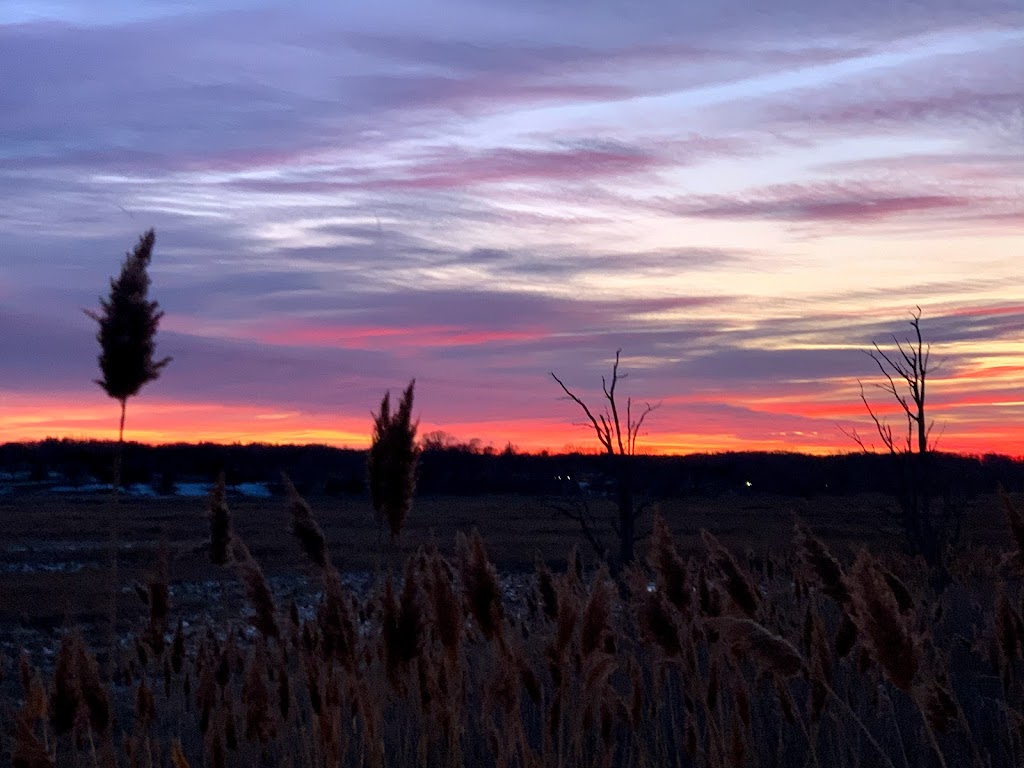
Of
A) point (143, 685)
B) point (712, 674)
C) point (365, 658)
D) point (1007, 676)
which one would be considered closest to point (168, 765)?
point (143, 685)

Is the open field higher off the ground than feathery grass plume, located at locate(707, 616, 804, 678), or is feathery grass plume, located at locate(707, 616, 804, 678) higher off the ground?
feathery grass plume, located at locate(707, 616, 804, 678)

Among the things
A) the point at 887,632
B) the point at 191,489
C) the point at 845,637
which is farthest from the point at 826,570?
the point at 191,489

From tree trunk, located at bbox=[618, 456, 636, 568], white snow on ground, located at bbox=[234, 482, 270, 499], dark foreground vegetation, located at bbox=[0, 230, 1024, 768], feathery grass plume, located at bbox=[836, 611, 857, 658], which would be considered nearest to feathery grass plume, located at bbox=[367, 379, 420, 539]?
dark foreground vegetation, located at bbox=[0, 230, 1024, 768]

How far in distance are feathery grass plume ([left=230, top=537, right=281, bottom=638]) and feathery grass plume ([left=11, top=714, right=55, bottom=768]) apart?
1312mm

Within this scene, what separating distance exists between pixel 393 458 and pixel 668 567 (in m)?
1.64

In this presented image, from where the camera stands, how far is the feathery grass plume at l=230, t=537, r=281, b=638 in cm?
457

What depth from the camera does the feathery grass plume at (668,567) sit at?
4.11 m

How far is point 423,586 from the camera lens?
4.58 m

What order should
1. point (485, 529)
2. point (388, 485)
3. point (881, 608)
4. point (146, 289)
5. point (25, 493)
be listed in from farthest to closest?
1. point (25, 493)
2. point (485, 529)
3. point (146, 289)
4. point (388, 485)
5. point (881, 608)

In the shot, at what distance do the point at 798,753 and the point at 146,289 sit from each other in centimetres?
440

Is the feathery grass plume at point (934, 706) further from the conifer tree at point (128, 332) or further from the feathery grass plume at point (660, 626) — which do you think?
the conifer tree at point (128, 332)

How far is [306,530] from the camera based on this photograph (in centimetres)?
490

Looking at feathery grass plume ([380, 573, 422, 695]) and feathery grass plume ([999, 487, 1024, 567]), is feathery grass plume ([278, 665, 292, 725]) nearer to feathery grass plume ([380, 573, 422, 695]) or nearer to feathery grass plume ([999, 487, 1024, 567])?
feathery grass plume ([380, 573, 422, 695])

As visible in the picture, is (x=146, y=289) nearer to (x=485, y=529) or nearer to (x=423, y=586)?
(x=423, y=586)
